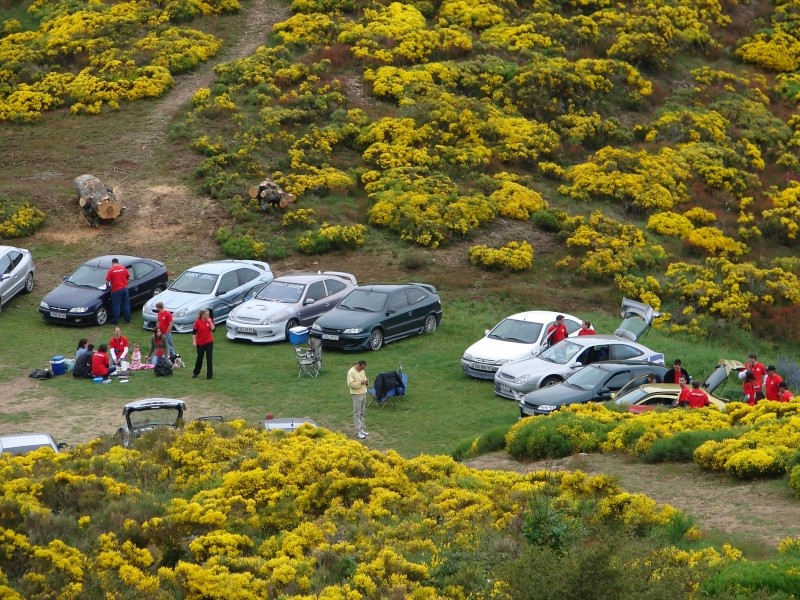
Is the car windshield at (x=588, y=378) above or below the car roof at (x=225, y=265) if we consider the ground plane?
above

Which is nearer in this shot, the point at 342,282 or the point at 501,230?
the point at 342,282

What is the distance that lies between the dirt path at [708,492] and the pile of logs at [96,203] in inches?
740

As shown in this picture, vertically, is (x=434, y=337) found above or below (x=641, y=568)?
below

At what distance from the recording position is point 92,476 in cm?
1493

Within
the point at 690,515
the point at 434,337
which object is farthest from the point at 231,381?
the point at 690,515

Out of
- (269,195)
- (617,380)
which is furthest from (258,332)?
(617,380)

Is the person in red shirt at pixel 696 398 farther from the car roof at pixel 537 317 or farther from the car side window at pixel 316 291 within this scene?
the car side window at pixel 316 291

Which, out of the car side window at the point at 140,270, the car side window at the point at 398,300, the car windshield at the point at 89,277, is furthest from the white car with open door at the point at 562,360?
the car windshield at the point at 89,277

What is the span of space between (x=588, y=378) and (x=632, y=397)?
4.31 feet

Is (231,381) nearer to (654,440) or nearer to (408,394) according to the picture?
(408,394)

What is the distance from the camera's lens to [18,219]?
111 ft

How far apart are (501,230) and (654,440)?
1869 centimetres

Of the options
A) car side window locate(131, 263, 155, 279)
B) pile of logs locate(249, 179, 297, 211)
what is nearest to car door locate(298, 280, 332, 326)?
car side window locate(131, 263, 155, 279)

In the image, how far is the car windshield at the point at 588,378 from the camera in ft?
76.5
